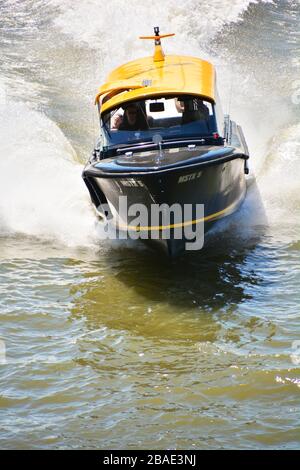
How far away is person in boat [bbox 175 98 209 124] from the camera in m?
9.89

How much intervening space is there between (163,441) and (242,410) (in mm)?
727

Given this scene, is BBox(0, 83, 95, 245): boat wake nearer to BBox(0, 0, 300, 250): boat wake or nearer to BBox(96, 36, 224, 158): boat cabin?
BBox(0, 0, 300, 250): boat wake

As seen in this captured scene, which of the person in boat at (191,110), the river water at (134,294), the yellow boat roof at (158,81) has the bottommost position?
the river water at (134,294)

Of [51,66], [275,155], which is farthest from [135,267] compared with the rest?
[51,66]

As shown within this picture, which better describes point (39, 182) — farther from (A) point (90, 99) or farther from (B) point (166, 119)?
(A) point (90, 99)

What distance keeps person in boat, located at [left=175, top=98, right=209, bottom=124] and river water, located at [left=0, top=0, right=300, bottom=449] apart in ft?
5.00

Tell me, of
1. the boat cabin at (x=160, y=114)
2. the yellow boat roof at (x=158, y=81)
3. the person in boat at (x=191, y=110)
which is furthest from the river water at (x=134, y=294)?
the yellow boat roof at (x=158, y=81)

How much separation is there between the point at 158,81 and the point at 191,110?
2.38 ft

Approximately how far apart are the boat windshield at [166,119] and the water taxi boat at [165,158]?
0.01 metres

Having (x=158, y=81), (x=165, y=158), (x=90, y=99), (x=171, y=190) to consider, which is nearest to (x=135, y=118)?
(x=158, y=81)

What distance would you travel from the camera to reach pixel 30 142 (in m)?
13.3

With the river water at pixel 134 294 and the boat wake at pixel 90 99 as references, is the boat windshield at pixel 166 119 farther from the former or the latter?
the boat wake at pixel 90 99

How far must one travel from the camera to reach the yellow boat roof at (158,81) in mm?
9922

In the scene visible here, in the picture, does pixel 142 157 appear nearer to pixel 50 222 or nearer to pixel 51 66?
pixel 50 222
